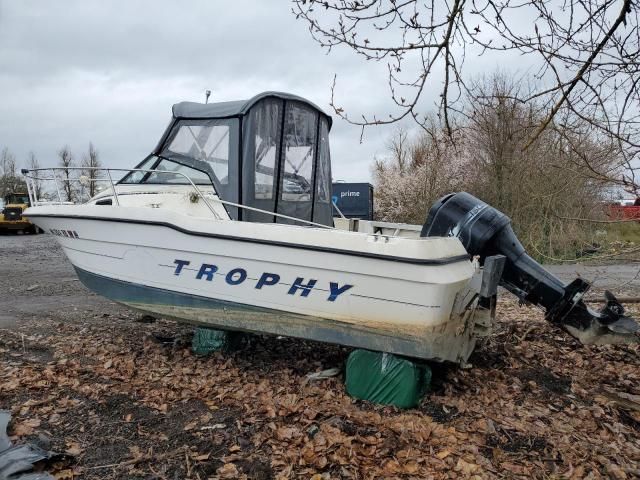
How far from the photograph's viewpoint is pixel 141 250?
15.8 feet

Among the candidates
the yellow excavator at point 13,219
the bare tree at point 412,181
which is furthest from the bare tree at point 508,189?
the yellow excavator at point 13,219

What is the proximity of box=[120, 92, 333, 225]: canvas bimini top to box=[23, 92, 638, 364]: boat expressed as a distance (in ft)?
0.04

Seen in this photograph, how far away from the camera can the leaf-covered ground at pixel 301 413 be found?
3.21 m

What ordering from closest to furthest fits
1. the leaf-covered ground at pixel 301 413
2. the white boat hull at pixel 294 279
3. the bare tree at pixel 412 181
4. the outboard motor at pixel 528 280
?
the leaf-covered ground at pixel 301 413, the white boat hull at pixel 294 279, the outboard motor at pixel 528 280, the bare tree at pixel 412 181

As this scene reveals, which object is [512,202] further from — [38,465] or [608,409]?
[38,465]

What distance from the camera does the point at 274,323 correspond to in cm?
439

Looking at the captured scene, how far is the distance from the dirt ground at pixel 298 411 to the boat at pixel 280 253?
0.48 meters

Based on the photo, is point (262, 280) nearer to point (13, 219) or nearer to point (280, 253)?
point (280, 253)

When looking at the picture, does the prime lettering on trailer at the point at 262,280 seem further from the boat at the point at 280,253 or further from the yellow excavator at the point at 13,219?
the yellow excavator at the point at 13,219

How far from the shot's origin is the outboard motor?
4176mm

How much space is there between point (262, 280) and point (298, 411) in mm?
1054

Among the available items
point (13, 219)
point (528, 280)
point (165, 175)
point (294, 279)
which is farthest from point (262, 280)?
point (13, 219)

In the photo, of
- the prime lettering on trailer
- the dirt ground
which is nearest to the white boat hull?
the prime lettering on trailer

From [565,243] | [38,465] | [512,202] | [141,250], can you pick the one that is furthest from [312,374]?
[512,202]
